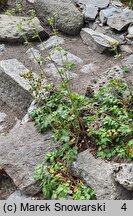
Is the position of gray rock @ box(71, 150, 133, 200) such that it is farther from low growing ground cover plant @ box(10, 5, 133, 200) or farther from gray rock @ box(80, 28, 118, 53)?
gray rock @ box(80, 28, 118, 53)

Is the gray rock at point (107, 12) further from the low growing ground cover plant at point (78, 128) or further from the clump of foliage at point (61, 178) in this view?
the clump of foliage at point (61, 178)

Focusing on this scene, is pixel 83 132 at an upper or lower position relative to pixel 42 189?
upper

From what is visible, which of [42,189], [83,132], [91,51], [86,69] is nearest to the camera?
[42,189]

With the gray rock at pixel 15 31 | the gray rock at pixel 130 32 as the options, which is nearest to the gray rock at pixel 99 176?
the gray rock at pixel 130 32

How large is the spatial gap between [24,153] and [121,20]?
118 inches

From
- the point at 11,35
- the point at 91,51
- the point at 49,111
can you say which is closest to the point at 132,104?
the point at 49,111

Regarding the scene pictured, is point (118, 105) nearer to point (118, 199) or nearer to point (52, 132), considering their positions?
point (52, 132)

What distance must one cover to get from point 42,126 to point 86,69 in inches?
61.9

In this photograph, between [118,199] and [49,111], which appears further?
[49,111]

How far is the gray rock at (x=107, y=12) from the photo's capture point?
601 cm

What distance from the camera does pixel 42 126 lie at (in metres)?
4.02

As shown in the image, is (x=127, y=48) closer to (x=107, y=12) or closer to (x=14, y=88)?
(x=107, y=12)

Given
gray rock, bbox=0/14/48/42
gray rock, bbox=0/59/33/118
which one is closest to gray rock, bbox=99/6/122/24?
gray rock, bbox=0/14/48/42

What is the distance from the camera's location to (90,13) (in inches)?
243
